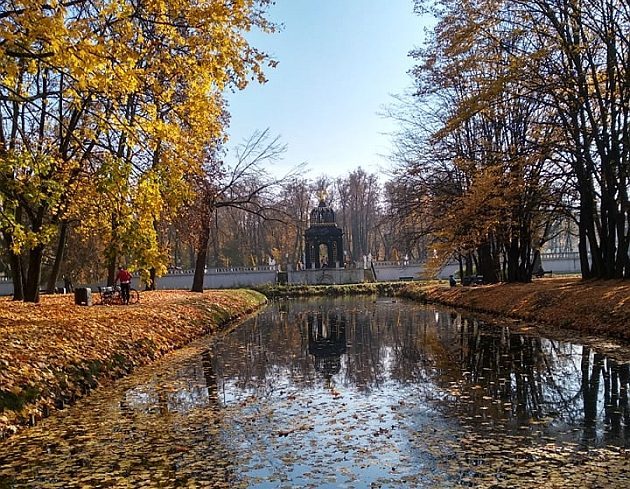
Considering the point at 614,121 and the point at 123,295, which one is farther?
the point at 123,295

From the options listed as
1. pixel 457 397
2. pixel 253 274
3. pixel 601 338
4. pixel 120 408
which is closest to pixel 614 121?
pixel 601 338

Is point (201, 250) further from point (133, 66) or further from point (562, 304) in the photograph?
point (133, 66)

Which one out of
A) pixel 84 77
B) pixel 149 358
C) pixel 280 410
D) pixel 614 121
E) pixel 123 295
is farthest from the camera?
pixel 123 295

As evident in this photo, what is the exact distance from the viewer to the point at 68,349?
35.9ft

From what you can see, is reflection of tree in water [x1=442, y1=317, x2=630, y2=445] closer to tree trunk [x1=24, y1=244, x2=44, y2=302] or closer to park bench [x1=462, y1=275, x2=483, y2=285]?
tree trunk [x1=24, y1=244, x2=44, y2=302]

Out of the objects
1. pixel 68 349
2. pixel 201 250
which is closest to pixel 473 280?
pixel 201 250

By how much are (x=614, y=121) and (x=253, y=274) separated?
4010 centimetres

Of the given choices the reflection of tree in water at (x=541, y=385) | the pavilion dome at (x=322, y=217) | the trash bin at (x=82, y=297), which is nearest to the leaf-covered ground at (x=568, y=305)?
the reflection of tree in water at (x=541, y=385)

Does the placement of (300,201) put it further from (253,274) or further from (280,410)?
(280,410)

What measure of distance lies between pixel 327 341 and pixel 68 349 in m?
7.48

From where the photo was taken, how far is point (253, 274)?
55.5 m

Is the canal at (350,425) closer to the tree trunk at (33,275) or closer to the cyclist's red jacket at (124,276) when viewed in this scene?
the tree trunk at (33,275)

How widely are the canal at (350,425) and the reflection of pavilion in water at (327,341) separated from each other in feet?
0.42

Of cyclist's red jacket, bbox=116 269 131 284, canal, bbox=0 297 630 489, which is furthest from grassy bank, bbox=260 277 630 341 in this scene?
cyclist's red jacket, bbox=116 269 131 284
